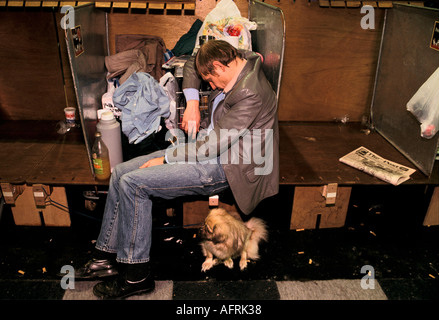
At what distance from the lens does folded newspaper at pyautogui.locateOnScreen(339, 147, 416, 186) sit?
286cm

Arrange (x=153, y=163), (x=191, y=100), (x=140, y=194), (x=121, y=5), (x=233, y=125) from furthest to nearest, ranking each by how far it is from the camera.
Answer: (x=121, y=5)
(x=191, y=100)
(x=153, y=163)
(x=140, y=194)
(x=233, y=125)

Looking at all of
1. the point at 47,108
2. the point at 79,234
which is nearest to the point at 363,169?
the point at 79,234

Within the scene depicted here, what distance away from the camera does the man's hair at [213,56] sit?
2.30 meters

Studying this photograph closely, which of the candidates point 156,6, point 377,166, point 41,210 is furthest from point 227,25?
point 41,210

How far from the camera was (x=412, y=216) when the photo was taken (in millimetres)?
3039

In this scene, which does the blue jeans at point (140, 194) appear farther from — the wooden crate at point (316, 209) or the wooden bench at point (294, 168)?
the wooden crate at point (316, 209)

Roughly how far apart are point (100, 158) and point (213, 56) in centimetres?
106

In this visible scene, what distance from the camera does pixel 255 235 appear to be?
2.84 m

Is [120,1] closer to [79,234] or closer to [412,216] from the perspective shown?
[79,234]

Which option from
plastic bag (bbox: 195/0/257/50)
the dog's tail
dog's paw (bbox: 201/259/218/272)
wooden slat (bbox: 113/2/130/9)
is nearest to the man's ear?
plastic bag (bbox: 195/0/257/50)

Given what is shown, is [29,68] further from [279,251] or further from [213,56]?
[279,251]

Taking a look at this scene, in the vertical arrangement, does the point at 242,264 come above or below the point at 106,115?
below

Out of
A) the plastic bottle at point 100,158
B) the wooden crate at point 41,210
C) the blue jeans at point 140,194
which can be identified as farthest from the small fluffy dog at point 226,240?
the wooden crate at point 41,210
